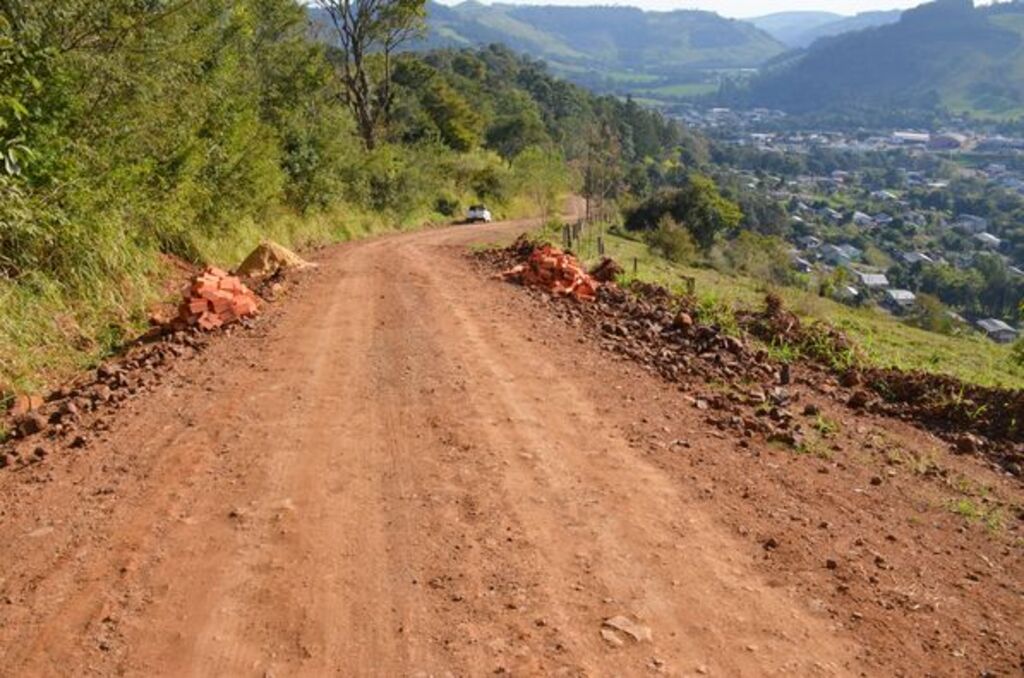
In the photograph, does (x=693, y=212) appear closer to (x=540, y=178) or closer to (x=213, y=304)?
(x=540, y=178)

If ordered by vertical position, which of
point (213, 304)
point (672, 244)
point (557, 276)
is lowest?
point (672, 244)

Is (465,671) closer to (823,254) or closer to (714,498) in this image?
(714,498)

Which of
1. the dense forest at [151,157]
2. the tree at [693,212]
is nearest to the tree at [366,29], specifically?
the dense forest at [151,157]

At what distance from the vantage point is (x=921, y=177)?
119250mm

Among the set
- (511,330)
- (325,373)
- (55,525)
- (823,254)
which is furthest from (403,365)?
(823,254)

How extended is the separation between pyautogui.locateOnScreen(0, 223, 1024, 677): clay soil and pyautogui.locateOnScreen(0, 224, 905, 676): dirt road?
2 centimetres

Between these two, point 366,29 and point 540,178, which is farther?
point 540,178

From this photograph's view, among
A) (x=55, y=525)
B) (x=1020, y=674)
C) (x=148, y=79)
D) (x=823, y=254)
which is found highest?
(x=148, y=79)

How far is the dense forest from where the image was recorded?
323 inches

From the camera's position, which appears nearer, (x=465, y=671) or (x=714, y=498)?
(x=465, y=671)

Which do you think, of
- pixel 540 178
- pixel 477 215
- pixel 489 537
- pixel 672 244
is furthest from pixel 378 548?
pixel 540 178

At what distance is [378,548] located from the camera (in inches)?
167

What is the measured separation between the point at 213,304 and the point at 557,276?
4.90 m

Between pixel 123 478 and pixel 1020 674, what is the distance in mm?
5115
